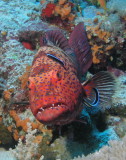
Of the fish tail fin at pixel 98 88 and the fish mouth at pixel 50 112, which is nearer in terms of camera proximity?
the fish mouth at pixel 50 112

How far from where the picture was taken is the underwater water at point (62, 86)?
8.78 ft

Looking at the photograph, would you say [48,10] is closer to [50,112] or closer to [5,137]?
[5,137]

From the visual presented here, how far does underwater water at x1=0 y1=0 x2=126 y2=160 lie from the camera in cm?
268

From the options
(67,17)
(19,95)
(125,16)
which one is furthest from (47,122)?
(125,16)

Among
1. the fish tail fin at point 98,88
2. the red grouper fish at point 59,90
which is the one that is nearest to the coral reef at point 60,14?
the red grouper fish at point 59,90

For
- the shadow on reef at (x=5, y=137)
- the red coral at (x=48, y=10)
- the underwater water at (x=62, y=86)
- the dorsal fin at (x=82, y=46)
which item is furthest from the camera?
the red coral at (x=48, y=10)

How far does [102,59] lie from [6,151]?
383cm

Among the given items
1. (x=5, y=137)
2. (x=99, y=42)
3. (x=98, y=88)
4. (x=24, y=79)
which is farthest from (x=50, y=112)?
(x=99, y=42)

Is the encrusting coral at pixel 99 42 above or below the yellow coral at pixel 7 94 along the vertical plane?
above

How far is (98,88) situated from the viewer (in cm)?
343

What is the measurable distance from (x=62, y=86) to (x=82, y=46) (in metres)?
2.77

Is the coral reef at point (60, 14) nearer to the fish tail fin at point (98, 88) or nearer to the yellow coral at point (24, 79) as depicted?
the yellow coral at point (24, 79)

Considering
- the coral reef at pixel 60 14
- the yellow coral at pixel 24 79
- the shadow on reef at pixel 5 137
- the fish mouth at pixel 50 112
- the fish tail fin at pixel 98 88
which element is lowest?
the shadow on reef at pixel 5 137

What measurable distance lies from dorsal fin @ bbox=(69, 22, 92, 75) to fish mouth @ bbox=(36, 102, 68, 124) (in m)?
2.62
